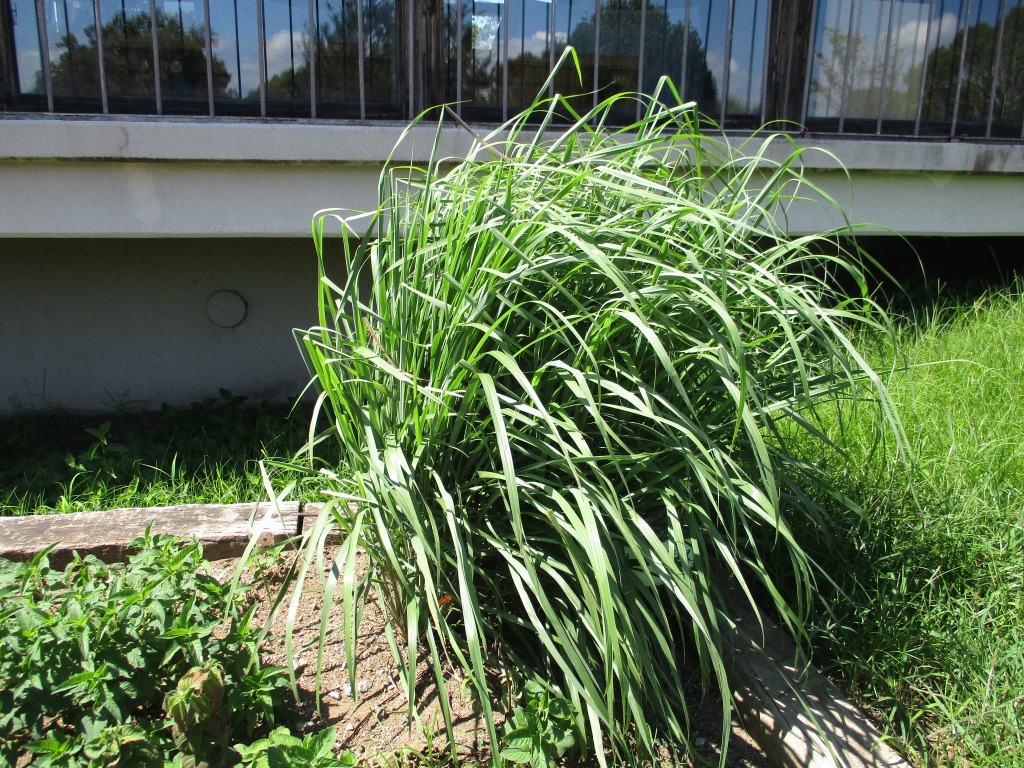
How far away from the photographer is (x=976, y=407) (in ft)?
9.66

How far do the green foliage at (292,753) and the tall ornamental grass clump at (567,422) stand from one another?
0.18m

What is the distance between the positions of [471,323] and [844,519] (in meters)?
1.24

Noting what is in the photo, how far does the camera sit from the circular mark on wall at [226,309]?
4.31m

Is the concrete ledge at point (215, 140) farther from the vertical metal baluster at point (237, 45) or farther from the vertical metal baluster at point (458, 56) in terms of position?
the vertical metal baluster at point (237, 45)

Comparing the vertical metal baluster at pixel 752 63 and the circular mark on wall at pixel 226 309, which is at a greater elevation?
the vertical metal baluster at pixel 752 63

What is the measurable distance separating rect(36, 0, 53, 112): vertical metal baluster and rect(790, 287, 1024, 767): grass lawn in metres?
3.41

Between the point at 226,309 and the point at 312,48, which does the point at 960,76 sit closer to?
the point at 312,48

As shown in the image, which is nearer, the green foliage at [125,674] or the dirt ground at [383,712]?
the green foliage at [125,674]

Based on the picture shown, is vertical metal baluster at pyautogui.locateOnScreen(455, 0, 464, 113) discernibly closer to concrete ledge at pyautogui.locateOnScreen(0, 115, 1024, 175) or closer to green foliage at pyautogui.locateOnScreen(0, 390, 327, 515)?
concrete ledge at pyautogui.locateOnScreen(0, 115, 1024, 175)

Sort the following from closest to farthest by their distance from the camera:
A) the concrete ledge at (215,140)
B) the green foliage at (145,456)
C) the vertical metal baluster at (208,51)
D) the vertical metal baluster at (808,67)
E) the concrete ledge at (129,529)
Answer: the concrete ledge at (129,529) → the green foliage at (145,456) → the concrete ledge at (215,140) → the vertical metal baluster at (208,51) → the vertical metal baluster at (808,67)

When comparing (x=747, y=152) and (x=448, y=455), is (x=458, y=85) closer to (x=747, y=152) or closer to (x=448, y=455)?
(x=747, y=152)

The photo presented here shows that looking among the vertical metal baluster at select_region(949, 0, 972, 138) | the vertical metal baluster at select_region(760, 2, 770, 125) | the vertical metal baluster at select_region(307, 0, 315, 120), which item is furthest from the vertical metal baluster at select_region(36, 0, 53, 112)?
the vertical metal baluster at select_region(949, 0, 972, 138)

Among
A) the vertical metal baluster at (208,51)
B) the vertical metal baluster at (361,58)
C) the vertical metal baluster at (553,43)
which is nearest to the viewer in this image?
the vertical metal baluster at (208,51)

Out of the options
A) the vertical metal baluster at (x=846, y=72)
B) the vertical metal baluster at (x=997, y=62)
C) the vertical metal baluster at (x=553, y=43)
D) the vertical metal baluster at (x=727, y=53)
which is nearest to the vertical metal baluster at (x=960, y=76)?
the vertical metal baluster at (x=997, y=62)
